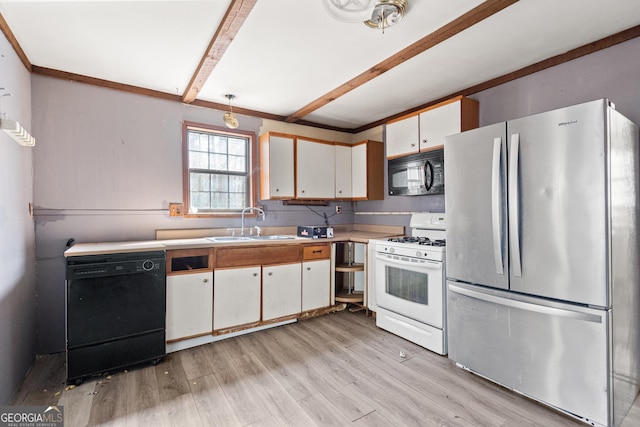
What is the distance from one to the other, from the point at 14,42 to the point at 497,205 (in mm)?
3476

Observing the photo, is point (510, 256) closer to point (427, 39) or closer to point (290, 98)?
point (427, 39)

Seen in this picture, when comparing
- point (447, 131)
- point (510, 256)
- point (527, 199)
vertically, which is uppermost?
point (447, 131)

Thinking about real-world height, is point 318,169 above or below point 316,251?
above

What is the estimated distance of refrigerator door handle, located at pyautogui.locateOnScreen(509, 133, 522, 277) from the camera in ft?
6.25

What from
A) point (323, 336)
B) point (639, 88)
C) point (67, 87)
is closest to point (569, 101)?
point (639, 88)

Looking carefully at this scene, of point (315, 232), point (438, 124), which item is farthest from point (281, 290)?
point (438, 124)

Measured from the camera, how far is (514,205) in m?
1.91

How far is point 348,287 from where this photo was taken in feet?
12.9

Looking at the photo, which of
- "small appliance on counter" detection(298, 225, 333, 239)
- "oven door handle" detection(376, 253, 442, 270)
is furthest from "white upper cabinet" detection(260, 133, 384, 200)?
"oven door handle" detection(376, 253, 442, 270)

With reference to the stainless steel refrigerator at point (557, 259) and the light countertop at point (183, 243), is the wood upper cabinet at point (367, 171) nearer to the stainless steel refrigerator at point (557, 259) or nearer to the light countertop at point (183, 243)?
the light countertop at point (183, 243)

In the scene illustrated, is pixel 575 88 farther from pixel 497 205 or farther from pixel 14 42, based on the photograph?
pixel 14 42

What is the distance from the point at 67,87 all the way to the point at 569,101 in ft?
13.9

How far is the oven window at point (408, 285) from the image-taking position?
2643mm

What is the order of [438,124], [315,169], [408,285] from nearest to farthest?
1. [408,285]
2. [438,124]
3. [315,169]
